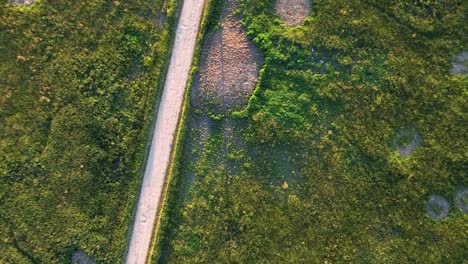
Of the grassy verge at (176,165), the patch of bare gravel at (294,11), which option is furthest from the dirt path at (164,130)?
the patch of bare gravel at (294,11)

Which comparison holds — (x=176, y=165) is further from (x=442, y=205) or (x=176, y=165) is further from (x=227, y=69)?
(x=442, y=205)

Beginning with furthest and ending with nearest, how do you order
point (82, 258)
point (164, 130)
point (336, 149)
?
point (164, 130)
point (82, 258)
point (336, 149)

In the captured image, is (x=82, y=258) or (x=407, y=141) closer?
(x=407, y=141)

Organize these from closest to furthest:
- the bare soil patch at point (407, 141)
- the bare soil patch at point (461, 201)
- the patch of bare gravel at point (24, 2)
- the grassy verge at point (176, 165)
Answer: the bare soil patch at point (461, 201), the bare soil patch at point (407, 141), the grassy verge at point (176, 165), the patch of bare gravel at point (24, 2)

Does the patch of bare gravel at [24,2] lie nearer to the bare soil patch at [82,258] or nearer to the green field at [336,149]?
the green field at [336,149]

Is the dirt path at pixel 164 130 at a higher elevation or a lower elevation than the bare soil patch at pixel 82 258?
higher

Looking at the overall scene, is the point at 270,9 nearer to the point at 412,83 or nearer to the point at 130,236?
the point at 412,83

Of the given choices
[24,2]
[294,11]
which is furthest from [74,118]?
[294,11]
